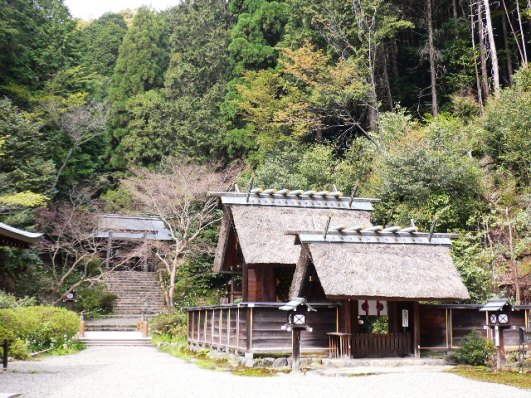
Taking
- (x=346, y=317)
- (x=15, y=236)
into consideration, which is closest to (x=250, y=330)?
(x=346, y=317)

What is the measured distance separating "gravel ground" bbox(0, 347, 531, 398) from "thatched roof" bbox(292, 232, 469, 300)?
1956 mm

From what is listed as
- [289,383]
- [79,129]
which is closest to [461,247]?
[289,383]

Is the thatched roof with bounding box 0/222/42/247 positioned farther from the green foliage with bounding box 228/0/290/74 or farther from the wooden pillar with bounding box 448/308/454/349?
the green foliage with bounding box 228/0/290/74

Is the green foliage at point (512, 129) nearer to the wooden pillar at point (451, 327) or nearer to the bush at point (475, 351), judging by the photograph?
the wooden pillar at point (451, 327)

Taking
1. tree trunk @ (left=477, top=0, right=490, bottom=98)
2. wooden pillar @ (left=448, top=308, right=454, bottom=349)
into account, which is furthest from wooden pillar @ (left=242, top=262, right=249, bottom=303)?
tree trunk @ (left=477, top=0, right=490, bottom=98)

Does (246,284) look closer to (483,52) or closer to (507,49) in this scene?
(483,52)

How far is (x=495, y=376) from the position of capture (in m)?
12.0

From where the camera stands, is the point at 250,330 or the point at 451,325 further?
the point at 451,325

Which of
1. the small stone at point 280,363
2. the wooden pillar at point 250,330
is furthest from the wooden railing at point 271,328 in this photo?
the small stone at point 280,363

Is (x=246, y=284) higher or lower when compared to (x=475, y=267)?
lower

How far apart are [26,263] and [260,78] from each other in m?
14.5

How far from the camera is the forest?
2205 cm

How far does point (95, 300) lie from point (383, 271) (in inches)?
850

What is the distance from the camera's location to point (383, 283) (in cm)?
1408
